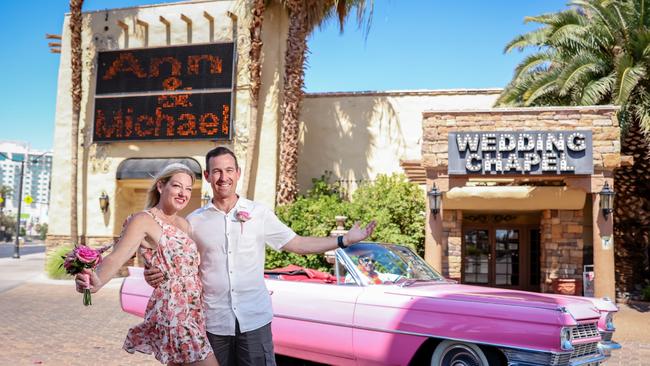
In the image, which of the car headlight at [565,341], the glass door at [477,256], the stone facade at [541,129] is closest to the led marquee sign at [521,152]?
the stone facade at [541,129]

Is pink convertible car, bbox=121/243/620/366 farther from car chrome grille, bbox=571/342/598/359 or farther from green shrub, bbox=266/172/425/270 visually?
green shrub, bbox=266/172/425/270

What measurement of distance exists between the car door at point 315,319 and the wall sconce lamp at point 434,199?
6.02 meters

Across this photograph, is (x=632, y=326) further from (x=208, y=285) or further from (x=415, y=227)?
(x=208, y=285)

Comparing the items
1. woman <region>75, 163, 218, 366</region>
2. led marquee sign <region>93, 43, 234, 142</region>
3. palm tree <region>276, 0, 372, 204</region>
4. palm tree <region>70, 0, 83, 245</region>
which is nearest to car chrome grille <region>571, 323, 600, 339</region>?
woman <region>75, 163, 218, 366</region>

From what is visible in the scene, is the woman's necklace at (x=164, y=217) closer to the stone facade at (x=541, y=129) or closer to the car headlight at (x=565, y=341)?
the car headlight at (x=565, y=341)

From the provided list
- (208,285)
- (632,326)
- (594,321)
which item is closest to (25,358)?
(208,285)

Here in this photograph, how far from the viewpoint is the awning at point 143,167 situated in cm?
1687

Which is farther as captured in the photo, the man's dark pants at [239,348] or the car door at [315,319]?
the car door at [315,319]

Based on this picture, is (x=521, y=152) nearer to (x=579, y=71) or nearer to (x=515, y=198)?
(x=515, y=198)

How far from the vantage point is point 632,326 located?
33.1 feet

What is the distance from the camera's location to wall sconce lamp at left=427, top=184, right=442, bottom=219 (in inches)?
443

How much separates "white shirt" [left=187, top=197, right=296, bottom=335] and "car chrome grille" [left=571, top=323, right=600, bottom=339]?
2570 mm

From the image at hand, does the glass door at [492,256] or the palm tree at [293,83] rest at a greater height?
the palm tree at [293,83]

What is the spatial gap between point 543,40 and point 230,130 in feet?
28.3
